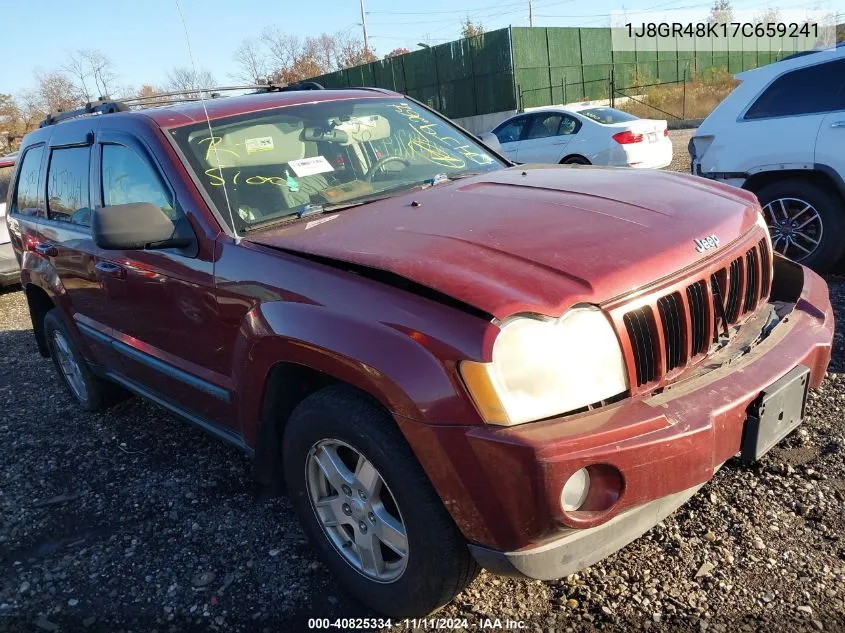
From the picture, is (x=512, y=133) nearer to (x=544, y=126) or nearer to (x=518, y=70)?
(x=544, y=126)

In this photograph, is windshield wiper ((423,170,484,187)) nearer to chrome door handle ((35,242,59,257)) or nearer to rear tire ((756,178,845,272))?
chrome door handle ((35,242,59,257))

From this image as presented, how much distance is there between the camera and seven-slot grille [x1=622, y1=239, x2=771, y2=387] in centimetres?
202

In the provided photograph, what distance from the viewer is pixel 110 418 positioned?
4586mm

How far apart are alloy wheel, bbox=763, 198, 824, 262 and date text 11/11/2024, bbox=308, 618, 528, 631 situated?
4190 millimetres

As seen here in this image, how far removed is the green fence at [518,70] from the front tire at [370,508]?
2560cm

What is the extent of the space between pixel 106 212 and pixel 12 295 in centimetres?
794

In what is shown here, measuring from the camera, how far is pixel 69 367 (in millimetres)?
4793

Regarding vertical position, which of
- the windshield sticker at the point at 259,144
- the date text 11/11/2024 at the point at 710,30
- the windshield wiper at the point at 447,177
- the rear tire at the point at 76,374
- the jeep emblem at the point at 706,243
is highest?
the date text 11/11/2024 at the point at 710,30

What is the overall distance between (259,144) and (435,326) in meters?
1.64

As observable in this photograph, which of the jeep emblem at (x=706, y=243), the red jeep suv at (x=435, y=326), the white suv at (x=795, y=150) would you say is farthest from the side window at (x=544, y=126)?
the jeep emblem at (x=706, y=243)

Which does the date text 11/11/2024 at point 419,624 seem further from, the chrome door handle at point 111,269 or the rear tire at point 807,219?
the rear tire at point 807,219

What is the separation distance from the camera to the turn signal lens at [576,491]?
71.9 inches

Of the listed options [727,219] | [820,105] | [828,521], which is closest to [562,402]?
[727,219]

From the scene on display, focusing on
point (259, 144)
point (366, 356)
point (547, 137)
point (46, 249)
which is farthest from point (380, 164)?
point (547, 137)
